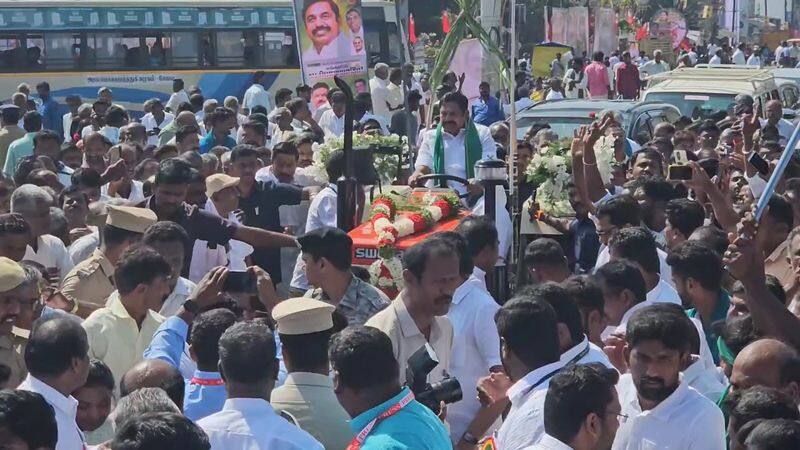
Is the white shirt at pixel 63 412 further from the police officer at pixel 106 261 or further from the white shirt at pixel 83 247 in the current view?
the white shirt at pixel 83 247

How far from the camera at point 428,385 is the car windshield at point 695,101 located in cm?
1345

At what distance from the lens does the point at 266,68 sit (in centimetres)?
2802

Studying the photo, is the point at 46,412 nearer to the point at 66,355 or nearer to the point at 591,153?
the point at 66,355

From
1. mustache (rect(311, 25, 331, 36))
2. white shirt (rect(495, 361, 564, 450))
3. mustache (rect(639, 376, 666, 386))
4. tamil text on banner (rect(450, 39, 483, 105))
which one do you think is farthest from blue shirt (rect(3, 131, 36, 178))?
mustache (rect(639, 376, 666, 386))

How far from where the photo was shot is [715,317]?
21.6ft

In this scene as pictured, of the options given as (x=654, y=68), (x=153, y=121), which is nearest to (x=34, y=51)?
(x=153, y=121)

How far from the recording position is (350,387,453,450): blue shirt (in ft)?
13.9

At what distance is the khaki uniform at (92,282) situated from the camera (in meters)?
7.21

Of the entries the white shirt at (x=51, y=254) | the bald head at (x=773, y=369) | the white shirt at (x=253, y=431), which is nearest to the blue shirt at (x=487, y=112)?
the white shirt at (x=51, y=254)

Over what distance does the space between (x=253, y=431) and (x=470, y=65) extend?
626 inches

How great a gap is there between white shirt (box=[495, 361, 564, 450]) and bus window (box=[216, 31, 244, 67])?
2349 cm

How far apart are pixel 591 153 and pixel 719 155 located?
2335 millimetres

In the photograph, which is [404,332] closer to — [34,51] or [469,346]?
[469,346]

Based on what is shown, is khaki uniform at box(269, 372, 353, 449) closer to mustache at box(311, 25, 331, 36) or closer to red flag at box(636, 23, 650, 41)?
mustache at box(311, 25, 331, 36)
